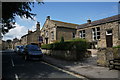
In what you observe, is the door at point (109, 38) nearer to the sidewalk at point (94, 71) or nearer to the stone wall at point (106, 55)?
the stone wall at point (106, 55)

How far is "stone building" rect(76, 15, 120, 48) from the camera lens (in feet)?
58.9

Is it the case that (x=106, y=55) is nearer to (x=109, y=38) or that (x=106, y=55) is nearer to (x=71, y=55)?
(x=71, y=55)

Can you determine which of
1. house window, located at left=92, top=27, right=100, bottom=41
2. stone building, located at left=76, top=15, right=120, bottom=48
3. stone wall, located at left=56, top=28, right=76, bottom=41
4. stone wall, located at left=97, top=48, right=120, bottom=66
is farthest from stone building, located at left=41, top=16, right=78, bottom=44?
stone wall, located at left=97, top=48, right=120, bottom=66

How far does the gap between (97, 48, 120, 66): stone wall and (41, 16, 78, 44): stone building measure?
17561 mm

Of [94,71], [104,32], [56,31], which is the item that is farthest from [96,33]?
[94,71]

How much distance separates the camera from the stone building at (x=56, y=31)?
2741 centimetres

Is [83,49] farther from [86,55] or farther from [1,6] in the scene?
[1,6]

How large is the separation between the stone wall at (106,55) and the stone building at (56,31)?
17.6 m

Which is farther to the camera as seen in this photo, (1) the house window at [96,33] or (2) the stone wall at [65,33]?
(2) the stone wall at [65,33]

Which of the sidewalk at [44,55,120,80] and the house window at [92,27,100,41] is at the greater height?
the house window at [92,27,100,41]

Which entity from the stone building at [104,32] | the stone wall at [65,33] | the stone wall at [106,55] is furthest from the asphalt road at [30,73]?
the stone wall at [65,33]

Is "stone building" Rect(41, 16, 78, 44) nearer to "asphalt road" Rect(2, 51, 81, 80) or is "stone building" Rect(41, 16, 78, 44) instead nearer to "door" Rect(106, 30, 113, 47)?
"door" Rect(106, 30, 113, 47)

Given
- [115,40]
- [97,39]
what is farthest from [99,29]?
[115,40]

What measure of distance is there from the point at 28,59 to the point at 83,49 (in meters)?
7.17
